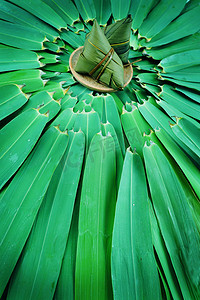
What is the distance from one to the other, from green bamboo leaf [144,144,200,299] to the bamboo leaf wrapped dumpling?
0.35 meters

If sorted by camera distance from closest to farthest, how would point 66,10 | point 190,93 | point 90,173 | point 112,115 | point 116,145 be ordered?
point 90,173 → point 116,145 → point 112,115 → point 190,93 → point 66,10

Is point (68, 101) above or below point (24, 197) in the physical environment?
above

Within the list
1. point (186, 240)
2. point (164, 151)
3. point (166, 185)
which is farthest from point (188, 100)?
point (186, 240)

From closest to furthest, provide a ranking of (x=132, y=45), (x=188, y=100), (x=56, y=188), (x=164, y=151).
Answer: (x=56, y=188) → (x=164, y=151) → (x=188, y=100) → (x=132, y=45)

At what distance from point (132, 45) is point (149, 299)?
108cm

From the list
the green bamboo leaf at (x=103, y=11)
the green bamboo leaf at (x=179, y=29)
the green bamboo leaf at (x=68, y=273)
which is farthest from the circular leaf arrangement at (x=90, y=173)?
the green bamboo leaf at (x=103, y=11)

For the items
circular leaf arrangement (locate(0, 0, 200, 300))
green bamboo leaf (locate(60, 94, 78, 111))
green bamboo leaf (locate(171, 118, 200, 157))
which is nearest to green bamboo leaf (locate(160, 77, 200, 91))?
circular leaf arrangement (locate(0, 0, 200, 300))

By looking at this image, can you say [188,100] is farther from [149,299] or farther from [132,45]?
[149,299]

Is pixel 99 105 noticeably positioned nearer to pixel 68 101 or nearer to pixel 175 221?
pixel 68 101

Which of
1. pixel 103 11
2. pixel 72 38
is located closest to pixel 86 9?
pixel 103 11

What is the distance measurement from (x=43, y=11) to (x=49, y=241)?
3.35 ft

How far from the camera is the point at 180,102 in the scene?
857mm

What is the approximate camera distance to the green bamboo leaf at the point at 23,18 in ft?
2.92

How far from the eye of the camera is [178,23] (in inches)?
41.5
